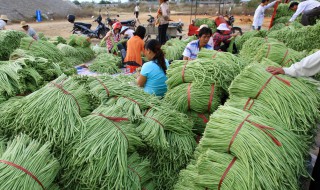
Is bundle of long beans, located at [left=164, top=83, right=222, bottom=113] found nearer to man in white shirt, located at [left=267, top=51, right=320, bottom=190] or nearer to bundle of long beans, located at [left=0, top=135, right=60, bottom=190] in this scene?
man in white shirt, located at [left=267, top=51, right=320, bottom=190]

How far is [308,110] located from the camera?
2.07m

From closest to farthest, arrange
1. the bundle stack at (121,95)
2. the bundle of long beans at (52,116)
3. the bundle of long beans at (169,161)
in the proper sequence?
the bundle of long beans at (52,116) < the bundle of long beans at (169,161) < the bundle stack at (121,95)

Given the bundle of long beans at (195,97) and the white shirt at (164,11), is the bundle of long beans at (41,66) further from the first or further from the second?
the white shirt at (164,11)

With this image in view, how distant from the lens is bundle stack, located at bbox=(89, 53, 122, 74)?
22.0 feet

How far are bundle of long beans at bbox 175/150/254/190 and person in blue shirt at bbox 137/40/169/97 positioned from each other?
191 centimetres

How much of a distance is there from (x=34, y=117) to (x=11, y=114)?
30 centimetres

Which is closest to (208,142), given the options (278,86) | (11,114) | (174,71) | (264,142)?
(264,142)

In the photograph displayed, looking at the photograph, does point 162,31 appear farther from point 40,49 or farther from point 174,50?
point 40,49

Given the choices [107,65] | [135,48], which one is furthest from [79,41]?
[135,48]

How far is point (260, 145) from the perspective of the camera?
1.62 meters

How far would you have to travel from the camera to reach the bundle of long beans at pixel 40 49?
175 inches

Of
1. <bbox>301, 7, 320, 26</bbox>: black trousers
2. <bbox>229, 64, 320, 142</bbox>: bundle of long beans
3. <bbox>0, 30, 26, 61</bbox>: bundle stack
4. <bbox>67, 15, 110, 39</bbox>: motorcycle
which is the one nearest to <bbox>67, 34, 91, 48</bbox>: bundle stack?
<bbox>0, 30, 26, 61</bbox>: bundle stack

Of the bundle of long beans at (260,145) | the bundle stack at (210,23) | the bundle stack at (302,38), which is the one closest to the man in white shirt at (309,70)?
the bundle of long beans at (260,145)

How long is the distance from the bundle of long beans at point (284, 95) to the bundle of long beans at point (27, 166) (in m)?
1.65
